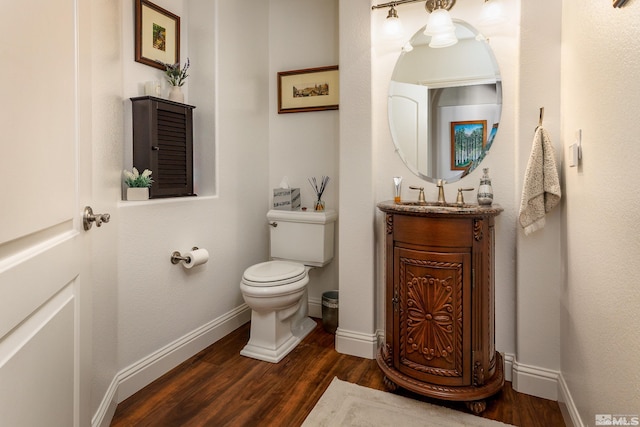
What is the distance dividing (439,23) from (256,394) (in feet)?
7.17

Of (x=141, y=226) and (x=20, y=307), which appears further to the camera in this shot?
(x=141, y=226)

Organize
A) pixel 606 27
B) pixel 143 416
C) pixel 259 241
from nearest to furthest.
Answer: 1. pixel 606 27
2. pixel 143 416
3. pixel 259 241

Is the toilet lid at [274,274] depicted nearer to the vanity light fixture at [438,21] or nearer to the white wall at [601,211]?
the white wall at [601,211]

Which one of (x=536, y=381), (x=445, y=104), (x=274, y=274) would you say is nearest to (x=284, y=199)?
(x=274, y=274)

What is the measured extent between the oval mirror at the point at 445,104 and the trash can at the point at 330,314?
1.10 metres

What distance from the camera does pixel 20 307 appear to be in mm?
708

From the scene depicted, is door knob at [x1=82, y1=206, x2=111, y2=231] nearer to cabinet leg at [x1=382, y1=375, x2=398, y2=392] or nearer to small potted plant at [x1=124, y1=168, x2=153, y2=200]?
small potted plant at [x1=124, y1=168, x2=153, y2=200]

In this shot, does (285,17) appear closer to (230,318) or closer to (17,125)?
(230,318)

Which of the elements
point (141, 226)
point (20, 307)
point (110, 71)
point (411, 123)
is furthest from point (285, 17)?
point (20, 307)

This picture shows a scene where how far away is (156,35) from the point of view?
2.19 m

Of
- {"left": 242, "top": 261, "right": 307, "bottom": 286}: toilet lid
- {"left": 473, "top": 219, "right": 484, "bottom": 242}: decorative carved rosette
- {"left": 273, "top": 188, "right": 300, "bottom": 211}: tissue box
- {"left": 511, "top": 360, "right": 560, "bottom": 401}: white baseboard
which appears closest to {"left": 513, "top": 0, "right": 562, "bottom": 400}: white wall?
{"left": 511, "top": 360, "right": 560, "bottom": 401}: white baseboard

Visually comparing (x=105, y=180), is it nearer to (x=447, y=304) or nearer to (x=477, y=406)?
(x=447, y=304)

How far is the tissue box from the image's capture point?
278 centimetres

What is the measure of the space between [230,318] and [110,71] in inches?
67.8
